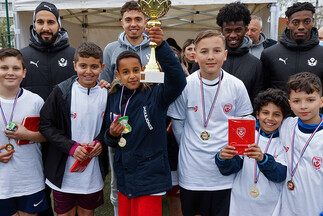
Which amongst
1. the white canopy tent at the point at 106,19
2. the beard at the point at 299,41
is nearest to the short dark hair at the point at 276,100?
the beard at the point at 299,41

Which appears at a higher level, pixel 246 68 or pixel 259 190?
pixel 246 68

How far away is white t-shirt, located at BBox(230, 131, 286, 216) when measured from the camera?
227 centimetres

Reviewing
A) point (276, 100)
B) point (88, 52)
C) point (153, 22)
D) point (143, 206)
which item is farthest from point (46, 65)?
point (276, 100)

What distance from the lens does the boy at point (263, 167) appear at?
221cm

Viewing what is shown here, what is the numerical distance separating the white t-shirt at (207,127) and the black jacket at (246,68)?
0.40 meters

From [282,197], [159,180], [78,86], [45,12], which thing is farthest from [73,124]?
[282,197]

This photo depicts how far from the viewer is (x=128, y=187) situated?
2.37 meters

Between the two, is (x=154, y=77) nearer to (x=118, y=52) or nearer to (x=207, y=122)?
(x=207, y=122)

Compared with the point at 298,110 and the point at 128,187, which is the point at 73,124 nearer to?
the point at 128,187

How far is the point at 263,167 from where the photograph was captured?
2.16 meters

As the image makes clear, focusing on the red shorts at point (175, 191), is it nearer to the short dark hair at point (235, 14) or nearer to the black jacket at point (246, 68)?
the black jacket at point (246, 68)

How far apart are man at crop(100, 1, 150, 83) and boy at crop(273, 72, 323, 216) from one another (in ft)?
5.58

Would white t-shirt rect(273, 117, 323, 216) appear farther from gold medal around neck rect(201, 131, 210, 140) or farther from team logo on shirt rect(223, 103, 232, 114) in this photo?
gold medal around neck rect(201, 131, 210, 140)

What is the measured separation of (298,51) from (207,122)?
143 centimetres
